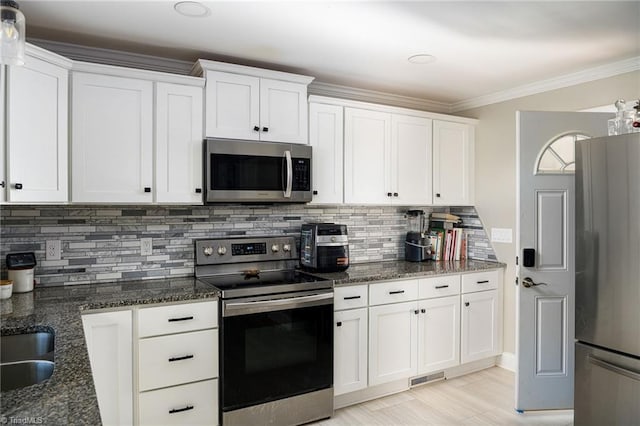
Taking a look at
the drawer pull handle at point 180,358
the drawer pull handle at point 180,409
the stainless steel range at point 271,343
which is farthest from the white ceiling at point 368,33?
the drawer pull handle at point 180,409

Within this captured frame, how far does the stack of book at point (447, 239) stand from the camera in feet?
12.7

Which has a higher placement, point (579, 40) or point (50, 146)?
point (579, 40)

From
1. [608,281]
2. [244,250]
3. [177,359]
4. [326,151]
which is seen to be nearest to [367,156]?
[326,151]

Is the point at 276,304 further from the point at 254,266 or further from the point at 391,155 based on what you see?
the point at 391,155

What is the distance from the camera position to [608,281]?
2.31 metres

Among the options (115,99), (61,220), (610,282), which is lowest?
(610,282)

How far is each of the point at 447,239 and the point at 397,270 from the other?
0.89m

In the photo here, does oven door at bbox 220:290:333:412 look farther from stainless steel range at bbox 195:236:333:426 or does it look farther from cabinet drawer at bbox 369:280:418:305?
cabinet drawer at bbox 369:280:418:305

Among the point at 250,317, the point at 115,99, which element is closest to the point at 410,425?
the point at 250,317

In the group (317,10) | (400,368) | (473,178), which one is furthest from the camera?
(473,178)

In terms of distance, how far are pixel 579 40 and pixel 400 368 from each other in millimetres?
2498

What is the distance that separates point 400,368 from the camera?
10.4ft

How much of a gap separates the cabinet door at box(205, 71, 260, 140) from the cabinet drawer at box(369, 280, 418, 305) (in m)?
1.36

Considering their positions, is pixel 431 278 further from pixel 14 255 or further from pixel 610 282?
pixel 14 255
